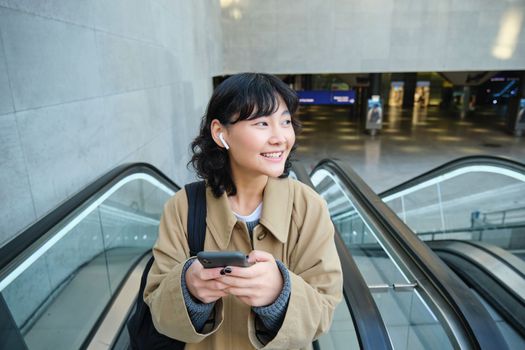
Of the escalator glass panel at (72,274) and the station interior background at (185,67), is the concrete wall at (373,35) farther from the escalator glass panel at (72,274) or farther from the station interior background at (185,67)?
the escalator glass panel at (72,274)

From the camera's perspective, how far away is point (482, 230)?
6863mm

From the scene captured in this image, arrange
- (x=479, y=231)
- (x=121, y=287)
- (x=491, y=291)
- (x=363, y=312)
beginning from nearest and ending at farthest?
(x=363, y=312) → (x=121, y=287) → (x=491, y=291) → (x=479, y=231)

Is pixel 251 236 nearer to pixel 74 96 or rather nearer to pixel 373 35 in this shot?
pixel 74 96

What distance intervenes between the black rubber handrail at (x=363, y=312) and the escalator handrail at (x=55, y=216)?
5.35 ft

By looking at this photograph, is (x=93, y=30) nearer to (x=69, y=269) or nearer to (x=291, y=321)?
(x=69, y=269)

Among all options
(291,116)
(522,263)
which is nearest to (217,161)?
(291,116)

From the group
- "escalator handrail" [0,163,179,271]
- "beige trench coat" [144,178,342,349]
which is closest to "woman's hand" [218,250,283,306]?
"beige trench coat" [144,178,342,349]

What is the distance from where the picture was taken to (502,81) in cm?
2572

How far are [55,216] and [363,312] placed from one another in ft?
6.26

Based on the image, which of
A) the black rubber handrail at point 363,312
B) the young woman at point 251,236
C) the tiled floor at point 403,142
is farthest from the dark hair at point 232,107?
the tiled floor at point 403,142

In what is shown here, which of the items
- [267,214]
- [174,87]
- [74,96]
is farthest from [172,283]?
[174,87]

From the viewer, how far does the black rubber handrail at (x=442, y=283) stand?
5.90 feet

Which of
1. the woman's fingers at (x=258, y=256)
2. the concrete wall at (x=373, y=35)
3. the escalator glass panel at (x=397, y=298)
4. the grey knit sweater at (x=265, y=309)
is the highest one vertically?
the concrete wall at (x=373, y=35)

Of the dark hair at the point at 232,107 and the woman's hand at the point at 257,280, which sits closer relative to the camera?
the woman's hand at the point at 257,280
